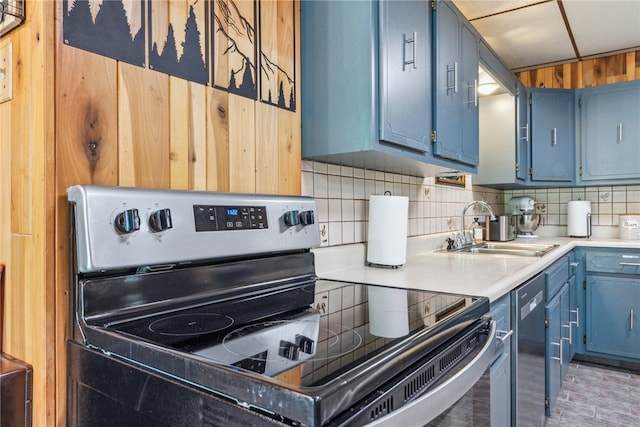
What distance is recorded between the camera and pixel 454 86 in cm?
183

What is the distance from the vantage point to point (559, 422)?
2061 millimetres

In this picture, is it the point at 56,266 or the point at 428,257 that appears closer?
the point at 56,266

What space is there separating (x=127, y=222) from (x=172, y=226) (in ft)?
0.33

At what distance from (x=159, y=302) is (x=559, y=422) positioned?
216 cm

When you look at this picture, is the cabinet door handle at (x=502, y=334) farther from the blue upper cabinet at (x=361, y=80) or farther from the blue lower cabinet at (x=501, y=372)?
the blue upper cabinet at (x=361, y=80)

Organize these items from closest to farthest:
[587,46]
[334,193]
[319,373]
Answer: [319,373], [334,193], [587,46]

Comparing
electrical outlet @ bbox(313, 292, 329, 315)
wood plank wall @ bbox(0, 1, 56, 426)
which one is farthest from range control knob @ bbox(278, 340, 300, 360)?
wood plank wall @ bbox(0, 1, 56, 426)

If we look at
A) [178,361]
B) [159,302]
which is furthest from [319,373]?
[159,302]

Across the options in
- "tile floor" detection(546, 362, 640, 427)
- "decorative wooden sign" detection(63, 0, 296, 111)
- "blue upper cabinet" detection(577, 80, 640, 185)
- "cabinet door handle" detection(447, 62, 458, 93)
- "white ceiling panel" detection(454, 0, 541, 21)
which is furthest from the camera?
"blue upper cabinet" detection(577, 80, 640, 185)

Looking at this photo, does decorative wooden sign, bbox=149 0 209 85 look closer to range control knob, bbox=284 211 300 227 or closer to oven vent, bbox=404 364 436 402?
range control knob, bbox=284 211 300 227

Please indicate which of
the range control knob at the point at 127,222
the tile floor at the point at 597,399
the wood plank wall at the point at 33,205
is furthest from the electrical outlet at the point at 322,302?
the tile floor at the point at 597,399

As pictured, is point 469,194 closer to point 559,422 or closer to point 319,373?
point 559,422

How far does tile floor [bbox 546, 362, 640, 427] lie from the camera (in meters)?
2.07

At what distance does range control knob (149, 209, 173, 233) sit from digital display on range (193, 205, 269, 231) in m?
0.09
